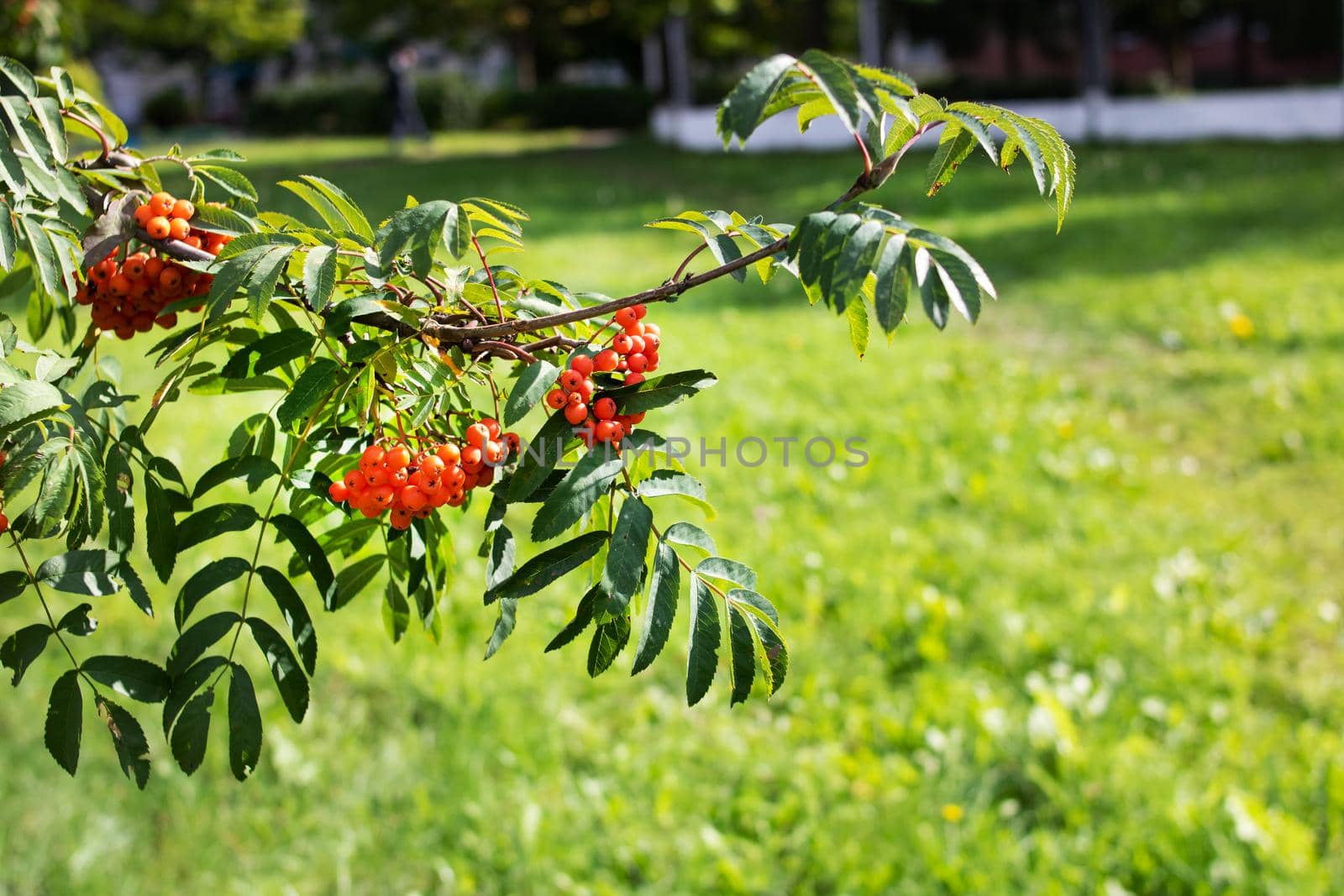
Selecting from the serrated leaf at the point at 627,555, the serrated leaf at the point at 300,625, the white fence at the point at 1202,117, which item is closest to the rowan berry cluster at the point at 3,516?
the serrated leaf at the point at 300,625

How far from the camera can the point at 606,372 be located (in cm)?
103

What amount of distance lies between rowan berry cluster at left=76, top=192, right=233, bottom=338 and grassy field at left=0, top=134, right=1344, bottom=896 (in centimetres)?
168

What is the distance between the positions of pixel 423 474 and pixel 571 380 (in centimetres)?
15

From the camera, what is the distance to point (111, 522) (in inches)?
45.3

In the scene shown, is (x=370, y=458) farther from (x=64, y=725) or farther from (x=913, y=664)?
(x=913, y=664)

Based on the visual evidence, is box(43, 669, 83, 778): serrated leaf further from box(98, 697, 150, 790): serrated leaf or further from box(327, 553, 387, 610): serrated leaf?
box(327, 553, 387, 610): serrated leaf

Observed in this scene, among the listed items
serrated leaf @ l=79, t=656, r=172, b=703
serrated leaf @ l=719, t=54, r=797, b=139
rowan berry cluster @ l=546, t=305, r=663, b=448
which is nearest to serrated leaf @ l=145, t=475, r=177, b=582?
serrated leaf @ l=79, t=656, r=172, b=703

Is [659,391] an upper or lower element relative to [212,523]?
upper

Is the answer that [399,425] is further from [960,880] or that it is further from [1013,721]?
[1013,721]

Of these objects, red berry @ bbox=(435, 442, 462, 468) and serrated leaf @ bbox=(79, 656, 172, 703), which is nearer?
red berry @ bbox=(435, 442, 462, 468)

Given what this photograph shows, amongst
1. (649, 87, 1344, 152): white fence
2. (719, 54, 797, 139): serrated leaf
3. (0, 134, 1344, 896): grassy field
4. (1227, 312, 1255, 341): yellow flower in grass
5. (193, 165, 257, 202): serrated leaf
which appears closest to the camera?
(719, 54, 797, 139): serrated leaf

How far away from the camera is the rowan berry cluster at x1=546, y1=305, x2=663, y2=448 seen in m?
0.99

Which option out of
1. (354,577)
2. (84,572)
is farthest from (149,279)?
(354,577)

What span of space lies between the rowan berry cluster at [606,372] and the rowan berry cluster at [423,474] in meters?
0.07
